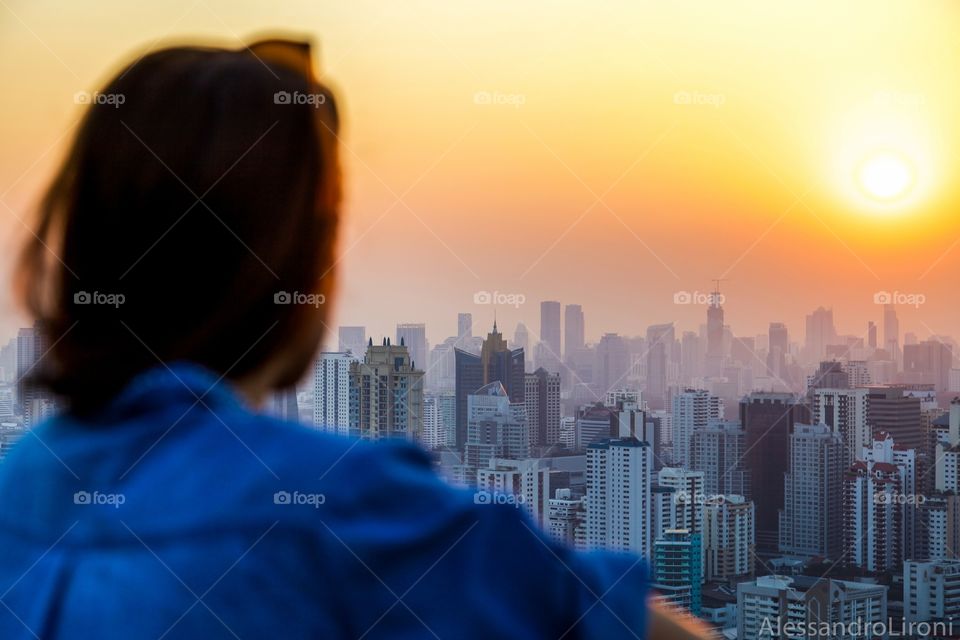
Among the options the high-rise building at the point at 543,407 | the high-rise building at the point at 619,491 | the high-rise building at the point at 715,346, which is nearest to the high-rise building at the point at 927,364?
the high-rise building at the point at 715,346

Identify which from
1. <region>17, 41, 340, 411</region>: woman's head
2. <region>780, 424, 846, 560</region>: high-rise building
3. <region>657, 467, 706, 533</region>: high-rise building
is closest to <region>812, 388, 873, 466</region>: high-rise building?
<region>780, 424, 846, 560</region>: high-rise building

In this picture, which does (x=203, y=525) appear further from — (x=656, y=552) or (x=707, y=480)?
(x=707, y=480)

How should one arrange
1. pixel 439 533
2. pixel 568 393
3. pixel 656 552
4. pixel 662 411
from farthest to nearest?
pixel 662 411 → pixel 656 552 → pixel 568 393 → pixel 439 533

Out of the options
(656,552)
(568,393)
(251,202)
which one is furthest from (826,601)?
(251,202)

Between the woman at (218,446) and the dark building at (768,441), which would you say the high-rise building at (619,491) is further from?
the woman at (218,446)

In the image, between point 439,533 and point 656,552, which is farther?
point 656,552

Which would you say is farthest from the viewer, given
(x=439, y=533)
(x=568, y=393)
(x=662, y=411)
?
(x=662, y=411)
